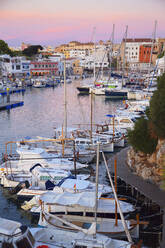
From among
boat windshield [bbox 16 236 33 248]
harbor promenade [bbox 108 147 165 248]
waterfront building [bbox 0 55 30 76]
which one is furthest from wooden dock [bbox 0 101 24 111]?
waterfront building [bbox 0 55 30 76]

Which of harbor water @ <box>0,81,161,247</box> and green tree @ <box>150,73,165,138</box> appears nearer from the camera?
harbor water @ <box>0,81,161,247</box>

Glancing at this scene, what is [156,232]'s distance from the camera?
15.7 meters

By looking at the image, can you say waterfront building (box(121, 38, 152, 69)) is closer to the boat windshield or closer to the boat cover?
the boat cover

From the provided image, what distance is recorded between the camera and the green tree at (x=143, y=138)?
68.8ft

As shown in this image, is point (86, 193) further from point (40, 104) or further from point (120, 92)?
point (120, 92)

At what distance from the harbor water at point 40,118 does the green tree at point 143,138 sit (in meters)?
2.74

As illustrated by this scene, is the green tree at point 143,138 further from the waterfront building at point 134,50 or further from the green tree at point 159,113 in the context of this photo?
the waterfront building at point 134,50

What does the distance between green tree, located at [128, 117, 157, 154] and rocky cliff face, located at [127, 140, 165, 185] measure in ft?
1.62

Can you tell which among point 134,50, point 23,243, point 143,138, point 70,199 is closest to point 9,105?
point 143,138

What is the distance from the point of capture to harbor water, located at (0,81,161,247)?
19.2 metres

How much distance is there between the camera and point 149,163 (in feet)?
67.9

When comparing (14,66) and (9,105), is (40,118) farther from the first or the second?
(14,66)

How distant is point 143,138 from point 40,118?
26766 millimetres

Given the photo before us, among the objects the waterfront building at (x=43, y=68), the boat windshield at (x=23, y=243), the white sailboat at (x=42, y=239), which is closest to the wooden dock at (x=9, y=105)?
the white sailboat at (x=42, y=239)
